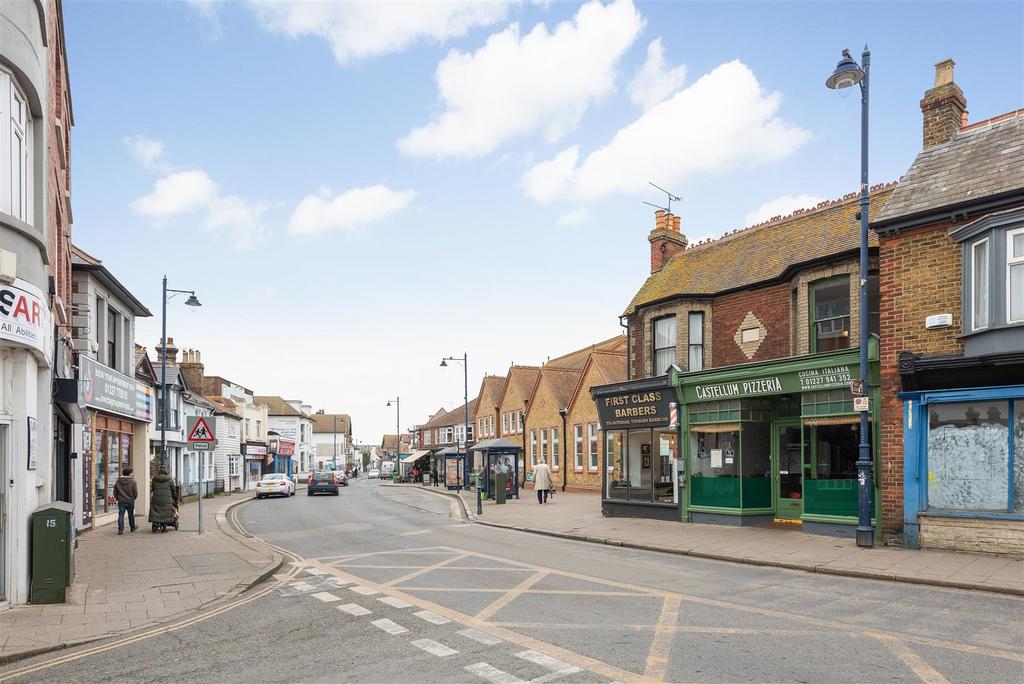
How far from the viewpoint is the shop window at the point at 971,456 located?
43.7 ft

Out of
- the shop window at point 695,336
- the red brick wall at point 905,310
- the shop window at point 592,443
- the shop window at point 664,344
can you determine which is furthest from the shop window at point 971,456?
the shop window at point 592,443

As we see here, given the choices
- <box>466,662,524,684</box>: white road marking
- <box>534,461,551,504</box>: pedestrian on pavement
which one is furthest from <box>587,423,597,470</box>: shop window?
<box>466,662,524,684</box>: white road marking

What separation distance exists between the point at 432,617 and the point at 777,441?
13.0 meters

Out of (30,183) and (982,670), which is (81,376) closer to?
(30,183)

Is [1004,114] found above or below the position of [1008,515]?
above

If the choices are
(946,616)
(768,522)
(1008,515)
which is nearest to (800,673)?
(946,616)

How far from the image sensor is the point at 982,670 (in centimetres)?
668

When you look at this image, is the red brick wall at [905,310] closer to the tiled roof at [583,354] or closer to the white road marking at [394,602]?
the white road marking at [394,602]

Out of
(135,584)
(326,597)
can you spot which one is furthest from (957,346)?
(135,584)

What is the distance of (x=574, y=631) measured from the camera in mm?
8172

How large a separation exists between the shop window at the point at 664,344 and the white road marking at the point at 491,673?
1563 cm

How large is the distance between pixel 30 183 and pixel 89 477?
13122 mm

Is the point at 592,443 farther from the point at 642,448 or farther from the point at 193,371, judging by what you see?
the point at 193,371

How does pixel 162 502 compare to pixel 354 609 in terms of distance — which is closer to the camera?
pixel 354 609
